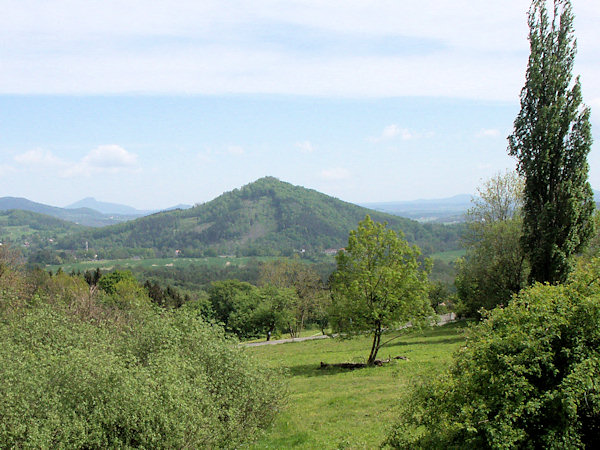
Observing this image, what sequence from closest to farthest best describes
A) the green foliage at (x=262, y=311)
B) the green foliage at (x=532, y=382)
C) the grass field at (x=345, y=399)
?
the green foliage at (x=532, y=382) → the grass field at (x=345, y=399) → the green foliage at (x=262, y=311)

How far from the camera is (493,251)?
35.8 m

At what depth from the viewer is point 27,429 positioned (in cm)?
1149

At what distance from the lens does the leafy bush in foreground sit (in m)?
11.7

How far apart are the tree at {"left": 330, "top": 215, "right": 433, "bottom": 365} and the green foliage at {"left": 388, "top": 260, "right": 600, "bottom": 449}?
48.8ft

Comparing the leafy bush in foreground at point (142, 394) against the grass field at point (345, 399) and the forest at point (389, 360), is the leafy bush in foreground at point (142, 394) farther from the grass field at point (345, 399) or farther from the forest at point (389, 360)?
the grass field at point (345, 399)

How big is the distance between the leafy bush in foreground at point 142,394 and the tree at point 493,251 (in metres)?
21.7

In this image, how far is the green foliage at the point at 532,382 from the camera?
8.35 meters

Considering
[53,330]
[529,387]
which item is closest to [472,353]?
[529,387]

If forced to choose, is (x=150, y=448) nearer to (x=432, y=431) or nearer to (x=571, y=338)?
(x=432, y=431)

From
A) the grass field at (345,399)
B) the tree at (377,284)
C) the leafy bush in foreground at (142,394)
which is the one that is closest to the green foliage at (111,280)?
the grass field at (345,399)

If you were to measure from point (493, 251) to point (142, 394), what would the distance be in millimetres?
30605

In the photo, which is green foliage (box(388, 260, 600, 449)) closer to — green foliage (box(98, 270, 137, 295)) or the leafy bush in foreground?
the leafy bush in foreground

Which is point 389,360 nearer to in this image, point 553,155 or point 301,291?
point 553,155

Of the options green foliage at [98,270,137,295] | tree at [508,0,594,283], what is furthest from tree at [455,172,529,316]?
green foliage at [98,270,137,295]
